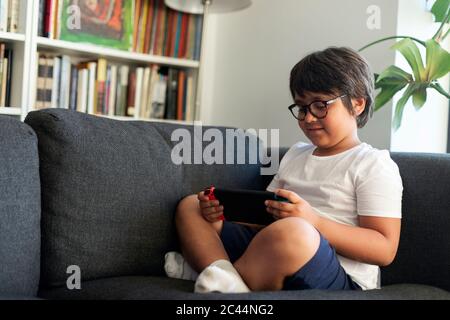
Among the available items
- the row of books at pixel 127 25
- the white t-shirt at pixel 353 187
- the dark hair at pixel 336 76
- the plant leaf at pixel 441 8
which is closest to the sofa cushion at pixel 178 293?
the white t-shirt at pixel 353 187

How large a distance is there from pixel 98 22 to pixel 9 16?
0.37 metres

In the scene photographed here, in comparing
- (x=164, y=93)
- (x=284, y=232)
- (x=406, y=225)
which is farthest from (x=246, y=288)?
(x=164, y=93)

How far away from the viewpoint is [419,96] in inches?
69.9

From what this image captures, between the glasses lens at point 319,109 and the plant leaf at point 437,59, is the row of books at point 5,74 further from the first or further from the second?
the plant leaf at point 437,59

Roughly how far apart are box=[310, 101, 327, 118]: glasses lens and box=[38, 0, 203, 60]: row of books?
1324 millimetres

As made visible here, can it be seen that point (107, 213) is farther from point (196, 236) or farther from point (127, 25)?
point (127, 25)

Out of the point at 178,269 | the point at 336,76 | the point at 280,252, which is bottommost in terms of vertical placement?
the point at 178,269

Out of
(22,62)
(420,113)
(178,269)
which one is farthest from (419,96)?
(22,62)

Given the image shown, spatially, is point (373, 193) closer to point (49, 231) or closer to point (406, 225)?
point (406, 225)

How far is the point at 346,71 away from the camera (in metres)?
1.46

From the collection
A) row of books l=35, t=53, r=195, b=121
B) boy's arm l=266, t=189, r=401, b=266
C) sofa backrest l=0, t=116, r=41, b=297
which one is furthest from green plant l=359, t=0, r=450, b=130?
row of books l=35, t=53, r=195, b=121

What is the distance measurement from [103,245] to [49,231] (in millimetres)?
119

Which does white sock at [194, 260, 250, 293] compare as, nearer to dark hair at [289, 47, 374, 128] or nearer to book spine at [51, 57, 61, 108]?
dark hair at [289, 47, 374, 128]

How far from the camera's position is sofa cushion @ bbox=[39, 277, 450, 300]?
3.54 feet
